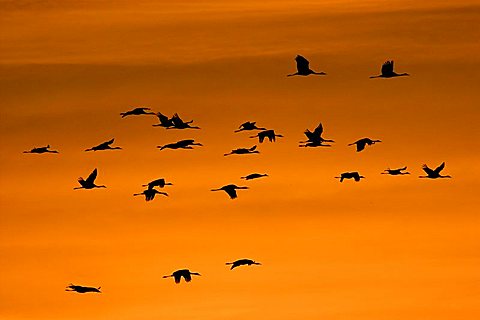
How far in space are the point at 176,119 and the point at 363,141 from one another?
626cm

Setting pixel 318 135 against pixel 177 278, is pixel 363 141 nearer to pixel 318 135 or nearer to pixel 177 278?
pixel 318 135

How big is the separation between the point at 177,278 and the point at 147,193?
316 centimetres

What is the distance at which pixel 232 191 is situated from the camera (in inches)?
2395

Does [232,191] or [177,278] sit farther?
[232,191]

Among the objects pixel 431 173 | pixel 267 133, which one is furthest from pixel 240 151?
pixel 431 173

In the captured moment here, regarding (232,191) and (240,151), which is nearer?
(240,151)

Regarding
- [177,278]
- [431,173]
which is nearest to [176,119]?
[177,278]

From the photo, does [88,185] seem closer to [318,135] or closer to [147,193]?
[147,193]

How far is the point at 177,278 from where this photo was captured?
5694cm

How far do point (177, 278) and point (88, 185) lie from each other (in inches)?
157

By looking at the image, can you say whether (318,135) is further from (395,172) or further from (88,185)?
(88,185)

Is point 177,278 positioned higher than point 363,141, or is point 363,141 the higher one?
point 363,141

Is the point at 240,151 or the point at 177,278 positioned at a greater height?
the point at 240,151

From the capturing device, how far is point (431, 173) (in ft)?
195
